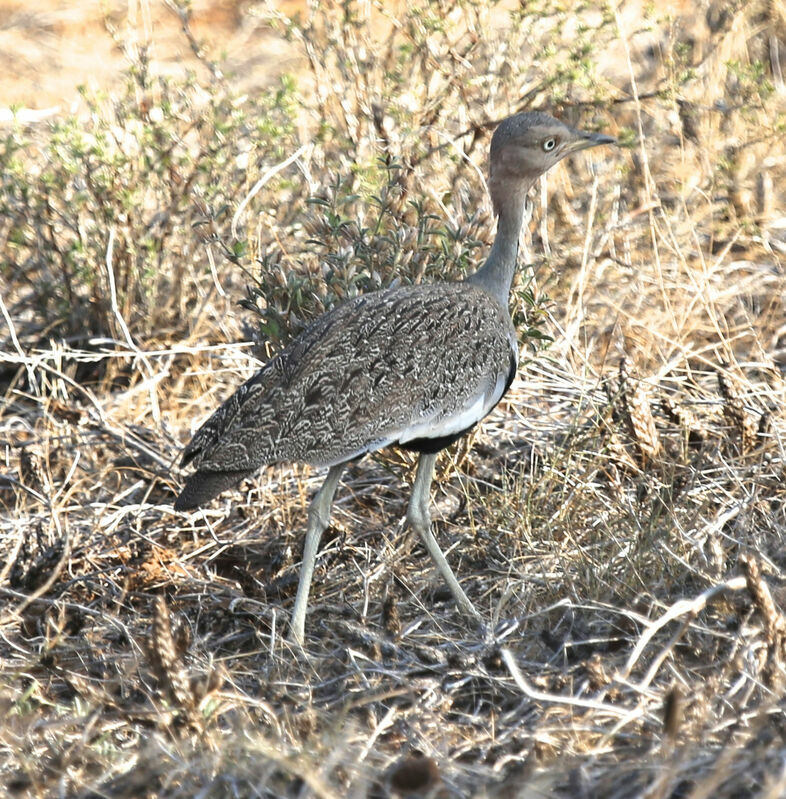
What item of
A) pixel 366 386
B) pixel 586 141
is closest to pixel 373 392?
pixel 366 386

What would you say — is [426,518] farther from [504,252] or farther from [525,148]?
[525,148]

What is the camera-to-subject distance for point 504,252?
12.7 ft

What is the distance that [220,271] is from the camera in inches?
204

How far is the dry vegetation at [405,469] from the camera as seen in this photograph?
275cm

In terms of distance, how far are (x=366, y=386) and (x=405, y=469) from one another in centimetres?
92

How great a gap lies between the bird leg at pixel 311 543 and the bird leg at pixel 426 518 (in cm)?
27

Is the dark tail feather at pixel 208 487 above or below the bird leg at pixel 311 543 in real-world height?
above

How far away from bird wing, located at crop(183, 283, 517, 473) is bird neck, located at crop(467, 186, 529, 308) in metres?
0.20

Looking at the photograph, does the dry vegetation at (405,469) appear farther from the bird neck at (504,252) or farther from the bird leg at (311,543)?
the bird neck at (504,252)

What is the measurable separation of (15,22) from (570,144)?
641 cm

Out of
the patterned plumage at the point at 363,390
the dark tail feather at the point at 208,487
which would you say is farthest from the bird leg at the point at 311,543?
the dark tail feather at the point at 208,487

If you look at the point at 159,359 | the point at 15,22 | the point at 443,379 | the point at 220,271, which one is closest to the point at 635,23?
the point at 220,271

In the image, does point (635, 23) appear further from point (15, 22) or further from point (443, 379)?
point (15, 22)

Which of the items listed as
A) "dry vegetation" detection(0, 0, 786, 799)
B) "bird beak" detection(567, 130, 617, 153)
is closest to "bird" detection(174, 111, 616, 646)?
"bird beak" detection(567, 130, 617, 153)
